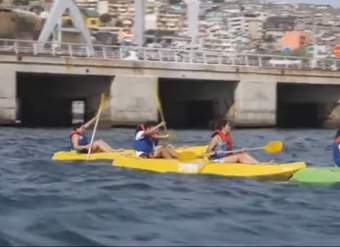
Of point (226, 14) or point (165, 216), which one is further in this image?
point (226, 14)

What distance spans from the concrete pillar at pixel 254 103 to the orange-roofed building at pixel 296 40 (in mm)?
86925

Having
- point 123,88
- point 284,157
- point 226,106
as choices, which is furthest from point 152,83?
point 284,157

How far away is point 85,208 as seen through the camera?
1573cm

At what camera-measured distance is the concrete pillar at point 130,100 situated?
5047 cm

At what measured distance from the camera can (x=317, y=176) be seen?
816 inches

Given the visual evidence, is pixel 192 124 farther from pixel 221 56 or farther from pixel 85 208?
pixel 85 208

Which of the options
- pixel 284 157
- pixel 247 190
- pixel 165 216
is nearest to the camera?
pixel 165 216

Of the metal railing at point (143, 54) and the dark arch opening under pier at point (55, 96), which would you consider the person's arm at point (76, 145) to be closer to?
the metal railing at point (143, 54)

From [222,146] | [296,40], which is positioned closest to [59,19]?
[222,146]

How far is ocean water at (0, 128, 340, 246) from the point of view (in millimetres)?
13148

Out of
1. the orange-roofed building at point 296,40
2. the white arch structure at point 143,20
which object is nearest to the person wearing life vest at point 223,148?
the white arch structure at point 143,20

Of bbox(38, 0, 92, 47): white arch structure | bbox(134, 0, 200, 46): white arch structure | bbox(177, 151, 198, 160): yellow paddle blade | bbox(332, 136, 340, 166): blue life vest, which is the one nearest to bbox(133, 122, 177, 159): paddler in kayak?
bbox(177, 151, 198, 160): yellow paddle blade

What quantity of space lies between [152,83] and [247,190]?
31907 mm

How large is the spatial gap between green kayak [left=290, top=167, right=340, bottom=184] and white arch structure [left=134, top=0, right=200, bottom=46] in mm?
40165
